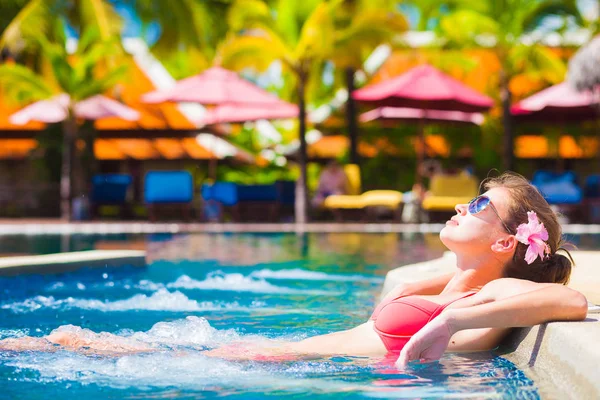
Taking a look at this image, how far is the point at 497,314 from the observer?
3.52 meters

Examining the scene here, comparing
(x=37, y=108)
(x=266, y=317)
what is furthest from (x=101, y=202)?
(x=266, y=317)

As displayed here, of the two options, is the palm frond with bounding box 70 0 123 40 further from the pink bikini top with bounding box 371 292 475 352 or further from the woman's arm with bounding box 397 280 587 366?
the woman's arm with bounding box 397 280 587 366

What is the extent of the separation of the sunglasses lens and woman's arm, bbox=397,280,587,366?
0.98 feet

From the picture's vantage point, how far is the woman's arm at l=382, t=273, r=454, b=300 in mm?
4055

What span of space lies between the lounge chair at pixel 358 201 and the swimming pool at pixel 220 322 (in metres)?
6.99

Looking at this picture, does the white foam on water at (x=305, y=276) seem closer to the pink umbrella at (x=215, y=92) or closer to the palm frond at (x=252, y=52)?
the palm frond at (x=252, y=52)

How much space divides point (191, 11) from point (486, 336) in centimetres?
2074

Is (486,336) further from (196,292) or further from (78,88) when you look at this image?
(78,88)

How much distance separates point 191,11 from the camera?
2375cm

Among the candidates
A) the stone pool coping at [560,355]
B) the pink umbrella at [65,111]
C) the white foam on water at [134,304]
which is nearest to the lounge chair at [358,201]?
the pink umbrella at [65,111]

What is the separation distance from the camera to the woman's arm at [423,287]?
4055 mm

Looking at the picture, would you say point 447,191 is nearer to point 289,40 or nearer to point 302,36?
point 302,36

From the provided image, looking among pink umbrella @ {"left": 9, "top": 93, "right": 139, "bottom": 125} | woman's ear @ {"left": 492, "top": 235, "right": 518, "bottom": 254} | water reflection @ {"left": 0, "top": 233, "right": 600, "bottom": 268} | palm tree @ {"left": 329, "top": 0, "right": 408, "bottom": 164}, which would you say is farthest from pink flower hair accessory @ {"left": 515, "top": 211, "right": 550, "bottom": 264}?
pink umbrella @ {"left": 9, "top": 93, "right": 139, "bottom": 125}

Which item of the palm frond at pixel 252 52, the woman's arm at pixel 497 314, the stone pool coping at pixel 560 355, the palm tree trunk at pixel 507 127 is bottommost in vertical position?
the stone pool coping at pixel 560 355
